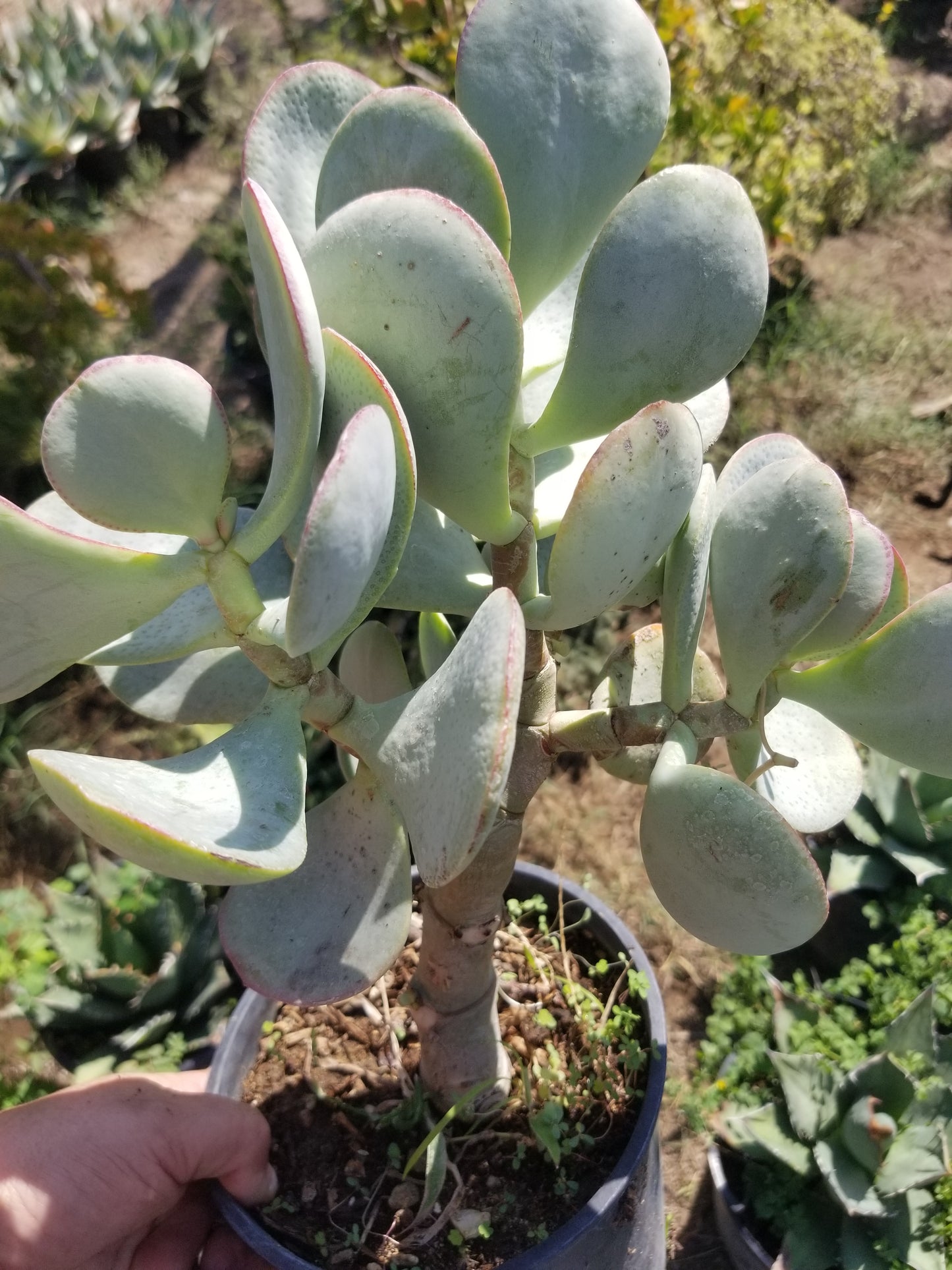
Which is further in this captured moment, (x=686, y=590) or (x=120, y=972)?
(x=120, y=972)

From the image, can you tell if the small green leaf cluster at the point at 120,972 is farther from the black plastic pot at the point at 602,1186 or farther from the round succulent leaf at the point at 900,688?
the round succulent leaf at the point at 900,688

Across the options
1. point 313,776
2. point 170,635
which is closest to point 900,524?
point 313,776

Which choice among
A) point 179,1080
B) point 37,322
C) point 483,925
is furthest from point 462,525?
point 37,322

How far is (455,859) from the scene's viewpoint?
42cm

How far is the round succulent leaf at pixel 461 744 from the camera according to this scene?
40cm

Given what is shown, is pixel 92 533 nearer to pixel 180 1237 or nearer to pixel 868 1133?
pixel 180 1237

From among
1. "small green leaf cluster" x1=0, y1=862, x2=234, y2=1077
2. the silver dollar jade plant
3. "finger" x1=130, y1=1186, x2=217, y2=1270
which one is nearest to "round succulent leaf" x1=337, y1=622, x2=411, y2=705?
the silver dollar jade plant

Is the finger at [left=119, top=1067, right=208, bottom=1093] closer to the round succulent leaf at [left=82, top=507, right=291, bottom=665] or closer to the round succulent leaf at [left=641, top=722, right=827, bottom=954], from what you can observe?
the round succulent leaf at [left=82, top=507, right=291, bottom=665]

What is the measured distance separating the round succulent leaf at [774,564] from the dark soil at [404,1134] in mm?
580

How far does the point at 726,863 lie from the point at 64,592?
0.37 metres

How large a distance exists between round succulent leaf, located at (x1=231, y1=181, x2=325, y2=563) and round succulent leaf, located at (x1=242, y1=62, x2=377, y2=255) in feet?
0.35

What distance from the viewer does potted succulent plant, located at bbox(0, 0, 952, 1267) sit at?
435 millimetres

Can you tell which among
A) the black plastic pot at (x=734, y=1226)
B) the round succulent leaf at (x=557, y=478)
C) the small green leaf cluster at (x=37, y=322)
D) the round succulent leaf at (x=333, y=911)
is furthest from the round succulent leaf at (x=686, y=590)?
the small green leaf cluster at (x=37, y=322)

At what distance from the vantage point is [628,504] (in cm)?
48
